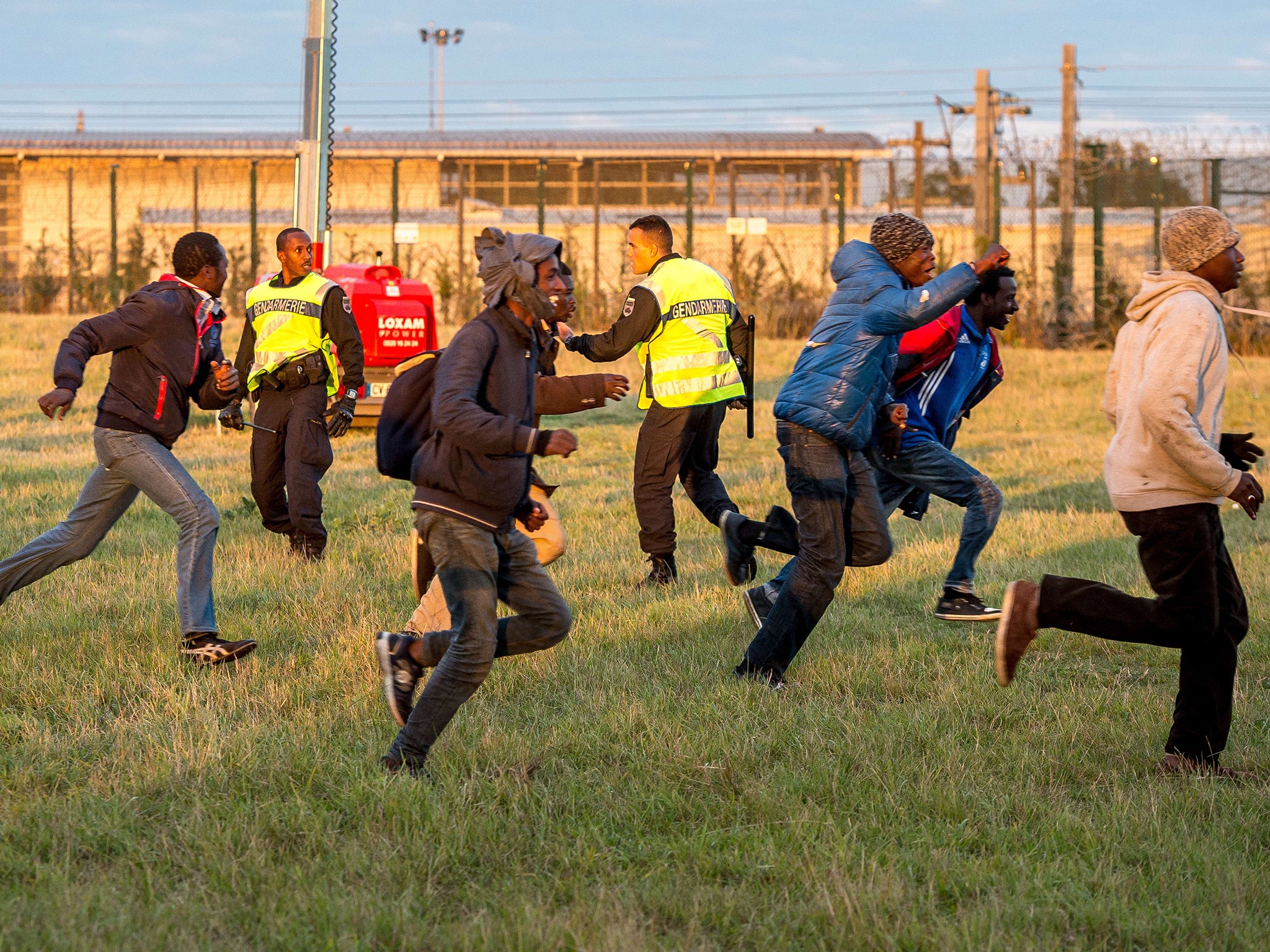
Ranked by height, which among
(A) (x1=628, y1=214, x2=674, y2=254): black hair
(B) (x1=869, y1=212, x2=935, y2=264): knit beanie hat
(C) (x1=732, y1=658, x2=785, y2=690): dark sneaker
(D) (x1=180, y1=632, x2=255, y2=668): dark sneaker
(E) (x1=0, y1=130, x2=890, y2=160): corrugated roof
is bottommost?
(C) (x1=732, y1=658, x2=785, y2=690): dark sneaker

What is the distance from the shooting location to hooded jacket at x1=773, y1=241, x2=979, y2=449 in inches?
224

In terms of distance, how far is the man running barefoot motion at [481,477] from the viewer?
439 centimetres

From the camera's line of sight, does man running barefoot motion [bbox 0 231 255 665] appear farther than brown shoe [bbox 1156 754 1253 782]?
Yes

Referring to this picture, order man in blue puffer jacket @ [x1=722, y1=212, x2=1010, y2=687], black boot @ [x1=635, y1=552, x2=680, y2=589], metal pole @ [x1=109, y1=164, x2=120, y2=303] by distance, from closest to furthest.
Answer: man in blue puffer jacket @ [x1=722, y1=212, x2=1010, y2=687]
black boot @ [x1=635, y1=552, x2=680, y2=589]
metal pole @ [x1=109, y1=164, x2=120, y2=303]

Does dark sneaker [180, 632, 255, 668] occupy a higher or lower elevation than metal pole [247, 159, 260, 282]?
lower

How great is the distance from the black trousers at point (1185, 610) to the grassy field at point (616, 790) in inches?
11.4

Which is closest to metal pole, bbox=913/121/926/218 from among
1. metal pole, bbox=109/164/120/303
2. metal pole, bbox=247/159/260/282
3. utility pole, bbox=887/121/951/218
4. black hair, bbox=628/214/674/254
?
utility pole, bbox=887/121/951/218

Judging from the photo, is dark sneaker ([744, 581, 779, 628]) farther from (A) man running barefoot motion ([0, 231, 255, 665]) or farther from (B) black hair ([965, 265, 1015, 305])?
(A) man running barefoot motion ([0, 231, 255, 665])

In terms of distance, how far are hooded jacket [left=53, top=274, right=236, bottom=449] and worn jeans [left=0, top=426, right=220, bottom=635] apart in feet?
0.29

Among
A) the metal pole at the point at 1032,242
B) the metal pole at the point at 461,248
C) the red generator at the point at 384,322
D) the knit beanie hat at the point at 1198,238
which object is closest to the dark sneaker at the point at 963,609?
the knit beanie hat at the point at 1198,238

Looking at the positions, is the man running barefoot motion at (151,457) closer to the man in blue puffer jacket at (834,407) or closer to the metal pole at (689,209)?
the man in blue puffer jacket at (834,407)

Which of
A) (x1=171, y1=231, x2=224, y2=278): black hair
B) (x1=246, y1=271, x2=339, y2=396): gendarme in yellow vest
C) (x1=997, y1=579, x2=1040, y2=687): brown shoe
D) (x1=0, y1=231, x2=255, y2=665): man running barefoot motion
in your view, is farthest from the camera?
(x1=246, y1=271, x2=339, y2=396): gendarme in yellow vest

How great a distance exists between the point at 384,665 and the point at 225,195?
30.2 metres

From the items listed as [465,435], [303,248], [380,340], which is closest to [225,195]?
[380,340]
